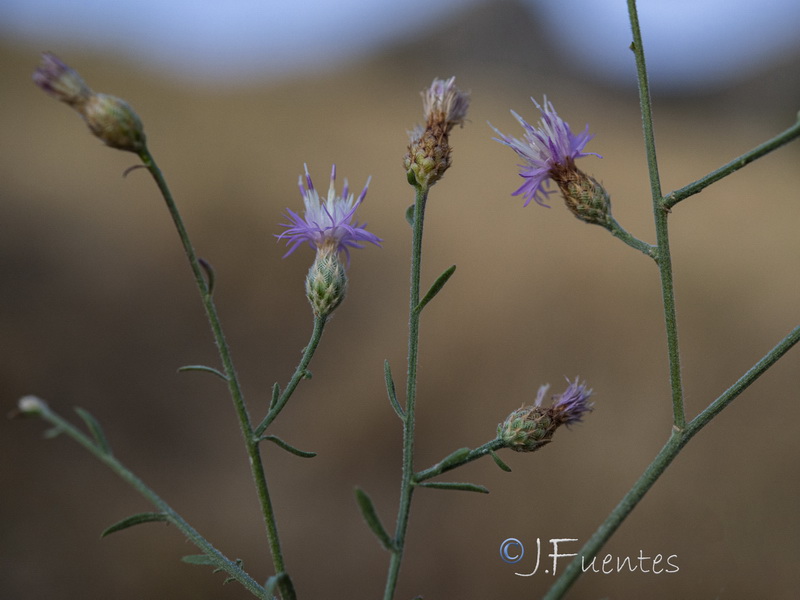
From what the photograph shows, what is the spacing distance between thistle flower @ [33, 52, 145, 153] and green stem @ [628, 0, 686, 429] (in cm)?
83

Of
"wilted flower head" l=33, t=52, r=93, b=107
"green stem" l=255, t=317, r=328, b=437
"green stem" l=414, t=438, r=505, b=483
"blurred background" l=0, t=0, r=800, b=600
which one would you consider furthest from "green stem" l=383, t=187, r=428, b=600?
"blurred background" l=0, t=0, r=800, b=600

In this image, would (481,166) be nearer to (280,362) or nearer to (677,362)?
(280,362)

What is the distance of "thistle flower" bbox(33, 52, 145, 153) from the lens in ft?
3.92

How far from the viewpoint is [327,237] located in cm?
163

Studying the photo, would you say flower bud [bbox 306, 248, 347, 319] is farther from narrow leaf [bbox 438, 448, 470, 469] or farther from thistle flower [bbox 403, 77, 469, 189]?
narrow leaf [bbox 438, 448, 470, 469]

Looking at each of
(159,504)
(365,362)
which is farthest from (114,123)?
(365,362)

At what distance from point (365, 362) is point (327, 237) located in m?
6.93

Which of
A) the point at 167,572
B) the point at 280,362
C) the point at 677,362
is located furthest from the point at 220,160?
the point at 677,362

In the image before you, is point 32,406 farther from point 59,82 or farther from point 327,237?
point 327,237

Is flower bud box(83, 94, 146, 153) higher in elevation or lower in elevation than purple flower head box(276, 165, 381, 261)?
lower

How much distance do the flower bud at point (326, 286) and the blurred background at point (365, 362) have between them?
5.42 meters

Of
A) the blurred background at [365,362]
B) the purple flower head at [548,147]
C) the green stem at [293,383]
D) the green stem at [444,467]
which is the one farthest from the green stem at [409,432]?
the blurred background at [365,362]

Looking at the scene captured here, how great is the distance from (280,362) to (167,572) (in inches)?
105

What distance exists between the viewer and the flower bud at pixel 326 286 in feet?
4.95
